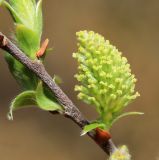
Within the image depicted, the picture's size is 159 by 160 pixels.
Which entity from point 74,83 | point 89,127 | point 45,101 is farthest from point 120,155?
point 74,83

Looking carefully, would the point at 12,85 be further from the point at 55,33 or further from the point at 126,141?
the point at 126,141

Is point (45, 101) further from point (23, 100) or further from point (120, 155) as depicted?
point (120, 155)

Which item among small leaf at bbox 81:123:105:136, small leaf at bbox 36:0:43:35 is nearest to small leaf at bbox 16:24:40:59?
small leaf at bbox 36:0:43:35

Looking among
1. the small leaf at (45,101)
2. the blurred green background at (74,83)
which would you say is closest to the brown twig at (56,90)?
the small leaf at (45,101)

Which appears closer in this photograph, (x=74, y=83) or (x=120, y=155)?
(x=120, y=155)

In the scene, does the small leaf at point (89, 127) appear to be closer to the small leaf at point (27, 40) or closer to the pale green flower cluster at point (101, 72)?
the pale green flower cluster at point (101, 72)

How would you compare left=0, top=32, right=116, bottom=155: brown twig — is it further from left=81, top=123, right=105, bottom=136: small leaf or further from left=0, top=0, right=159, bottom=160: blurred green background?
left=0, top=0, right=159, bottom=160: blurred green background
